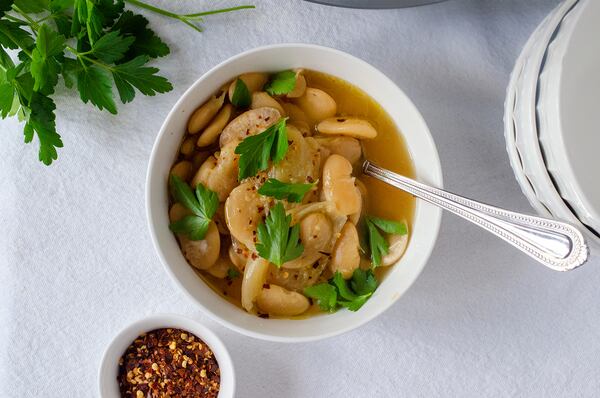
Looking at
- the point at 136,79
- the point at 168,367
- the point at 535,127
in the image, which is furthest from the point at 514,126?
the point at 168,367

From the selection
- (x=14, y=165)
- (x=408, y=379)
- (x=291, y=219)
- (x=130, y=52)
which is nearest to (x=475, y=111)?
(x=291, y=219)

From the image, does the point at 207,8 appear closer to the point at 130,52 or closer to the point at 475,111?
the point at 130,52

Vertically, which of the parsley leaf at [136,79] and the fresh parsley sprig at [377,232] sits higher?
the parsley leaf at [136,79]

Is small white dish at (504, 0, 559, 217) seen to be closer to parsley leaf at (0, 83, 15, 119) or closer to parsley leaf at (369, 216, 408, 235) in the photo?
parsley leaf at (369, 216, 408, 235)

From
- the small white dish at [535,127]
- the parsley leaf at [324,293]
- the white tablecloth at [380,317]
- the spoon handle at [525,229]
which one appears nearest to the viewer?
the spoon handle at [525,229]

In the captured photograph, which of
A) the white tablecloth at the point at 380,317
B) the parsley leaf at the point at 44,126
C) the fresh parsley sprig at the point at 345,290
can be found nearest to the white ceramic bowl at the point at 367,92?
the fresh parsley sprig at the point at 345,290

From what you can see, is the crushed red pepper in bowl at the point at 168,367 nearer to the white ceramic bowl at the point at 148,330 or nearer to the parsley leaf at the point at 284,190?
the white ceramic bowl at the point at 148,330

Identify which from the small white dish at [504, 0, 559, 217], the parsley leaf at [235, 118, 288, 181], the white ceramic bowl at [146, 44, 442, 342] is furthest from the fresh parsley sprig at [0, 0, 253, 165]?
the small white dish at [504, 0, 559, 217]
